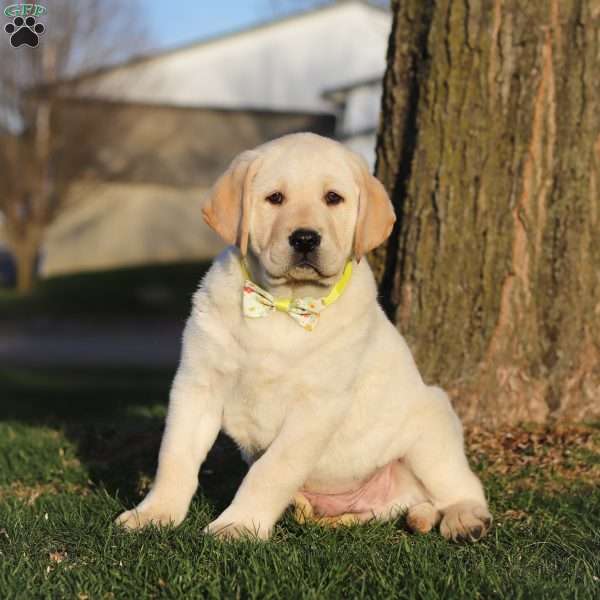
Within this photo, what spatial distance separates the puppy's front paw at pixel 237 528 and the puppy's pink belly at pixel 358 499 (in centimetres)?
66

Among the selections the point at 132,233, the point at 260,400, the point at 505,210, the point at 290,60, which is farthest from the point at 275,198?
the point at 290,60

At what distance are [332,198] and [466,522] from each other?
1.46 metres

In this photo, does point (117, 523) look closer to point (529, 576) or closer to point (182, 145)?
point (529, 576)

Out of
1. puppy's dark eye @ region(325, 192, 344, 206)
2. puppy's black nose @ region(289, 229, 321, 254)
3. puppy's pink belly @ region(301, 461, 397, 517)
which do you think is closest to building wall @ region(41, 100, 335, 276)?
puppy's pink belly @ region(301, 461, 397, 517)

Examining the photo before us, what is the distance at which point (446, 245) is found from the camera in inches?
220

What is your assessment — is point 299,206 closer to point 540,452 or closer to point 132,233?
point 540,452

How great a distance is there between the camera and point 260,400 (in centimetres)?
407

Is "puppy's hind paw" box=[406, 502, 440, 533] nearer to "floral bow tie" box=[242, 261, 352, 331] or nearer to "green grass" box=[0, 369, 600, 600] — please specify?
"green grass" box=[0, 369, 600, 600]

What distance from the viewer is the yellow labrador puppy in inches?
158

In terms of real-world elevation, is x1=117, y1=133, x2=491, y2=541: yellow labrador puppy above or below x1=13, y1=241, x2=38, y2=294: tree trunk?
above

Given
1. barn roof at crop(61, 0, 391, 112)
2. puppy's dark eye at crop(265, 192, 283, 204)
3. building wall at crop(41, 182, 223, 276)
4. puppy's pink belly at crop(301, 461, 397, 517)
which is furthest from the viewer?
barn roof at crop(61, 0, 391, 112)

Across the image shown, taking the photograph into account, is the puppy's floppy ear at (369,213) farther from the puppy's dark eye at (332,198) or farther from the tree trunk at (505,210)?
the tree trunk at (505,210)

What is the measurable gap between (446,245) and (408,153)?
0.61 meters

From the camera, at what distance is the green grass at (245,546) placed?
332 cm
